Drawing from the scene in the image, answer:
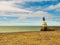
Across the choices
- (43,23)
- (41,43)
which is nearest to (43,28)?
(43,23)

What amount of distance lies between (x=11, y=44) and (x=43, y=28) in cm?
1493

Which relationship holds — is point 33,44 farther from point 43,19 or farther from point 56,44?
point 43,19

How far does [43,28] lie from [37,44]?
1473 centimetres

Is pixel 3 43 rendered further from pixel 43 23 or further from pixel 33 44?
pixel 43 23

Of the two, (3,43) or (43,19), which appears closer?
(3,43)

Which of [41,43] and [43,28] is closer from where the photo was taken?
[41,43]

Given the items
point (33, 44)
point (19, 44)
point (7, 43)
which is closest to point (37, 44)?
point (33, 44)

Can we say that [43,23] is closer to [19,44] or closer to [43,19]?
[43,19]

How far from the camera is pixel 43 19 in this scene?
2502 cm

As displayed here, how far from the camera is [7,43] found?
10117 mm

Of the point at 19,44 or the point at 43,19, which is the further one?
the point at 43,19

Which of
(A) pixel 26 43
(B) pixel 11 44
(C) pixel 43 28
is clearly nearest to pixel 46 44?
(A) pixel 26 43

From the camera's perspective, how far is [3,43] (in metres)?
10.1

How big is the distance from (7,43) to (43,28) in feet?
48.2
